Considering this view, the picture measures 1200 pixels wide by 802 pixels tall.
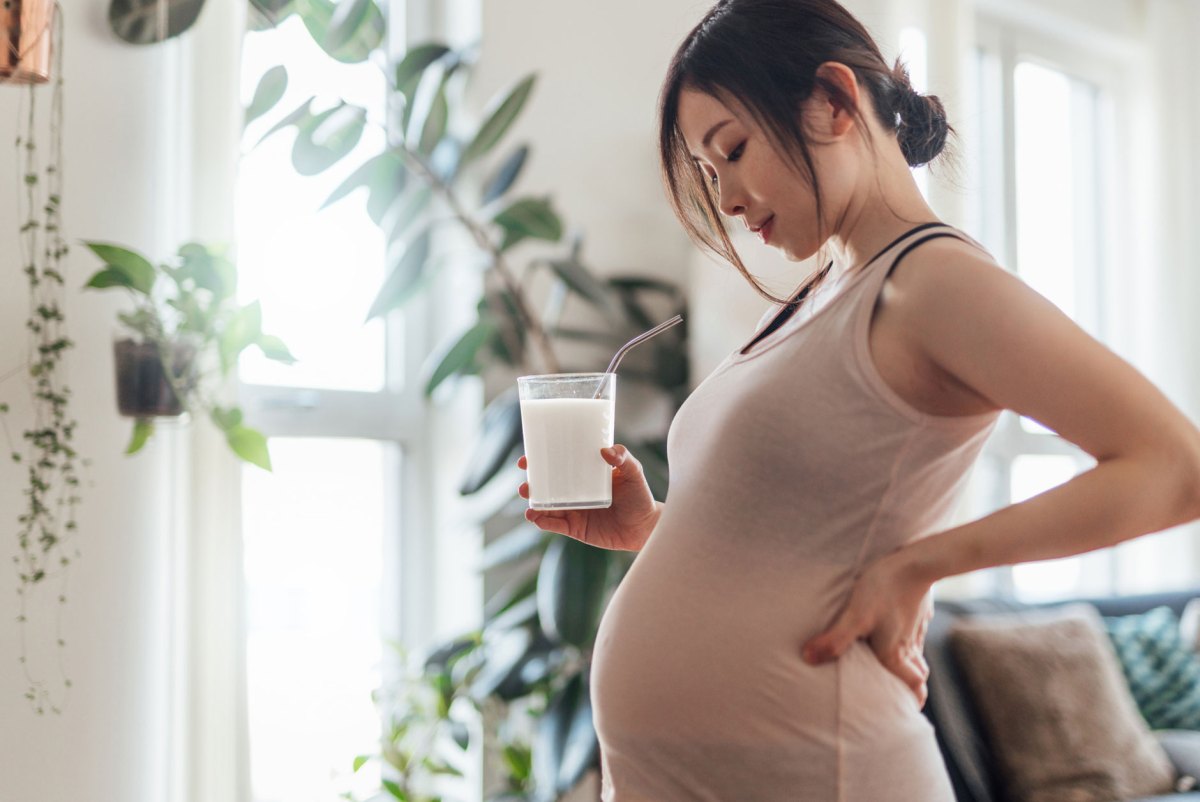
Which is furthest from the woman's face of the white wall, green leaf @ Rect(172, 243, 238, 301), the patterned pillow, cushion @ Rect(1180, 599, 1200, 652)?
cushion @ Rect(1180, 599, 1200, 652)

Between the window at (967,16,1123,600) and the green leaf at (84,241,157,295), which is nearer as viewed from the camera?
the green leaf at (84,241,157,295)

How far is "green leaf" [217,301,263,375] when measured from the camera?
73.5 inches

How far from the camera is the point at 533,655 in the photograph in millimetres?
2295

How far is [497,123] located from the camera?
233 cm

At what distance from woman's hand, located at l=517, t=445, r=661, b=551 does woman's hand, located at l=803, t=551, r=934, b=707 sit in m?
0.34

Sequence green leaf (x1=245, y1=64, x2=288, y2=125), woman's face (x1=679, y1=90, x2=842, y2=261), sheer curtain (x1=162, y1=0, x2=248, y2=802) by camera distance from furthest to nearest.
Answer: green leaf (x1=245, y1=64, x2=288, y2=125) < sheer curtain (x1=162, y1=0, x2=248, y2=802) < woman's face (x1=679, y1=90, x2=842, y2=261)

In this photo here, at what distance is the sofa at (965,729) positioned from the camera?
7.84 ft

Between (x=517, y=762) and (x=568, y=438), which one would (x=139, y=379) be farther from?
(x=517, y=762)

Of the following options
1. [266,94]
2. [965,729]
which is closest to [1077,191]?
[965,729]

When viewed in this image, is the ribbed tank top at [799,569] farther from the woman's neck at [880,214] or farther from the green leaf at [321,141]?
the green leaf at [321,141]

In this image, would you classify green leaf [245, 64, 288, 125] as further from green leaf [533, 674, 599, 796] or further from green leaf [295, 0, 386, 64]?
green leaf [533, 674, 599, 796]

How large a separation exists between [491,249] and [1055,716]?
5.11 feet

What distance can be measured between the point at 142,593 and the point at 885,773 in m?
1.43

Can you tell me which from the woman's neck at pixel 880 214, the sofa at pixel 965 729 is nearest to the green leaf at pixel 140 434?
the woman's neck at pixel 880 214
